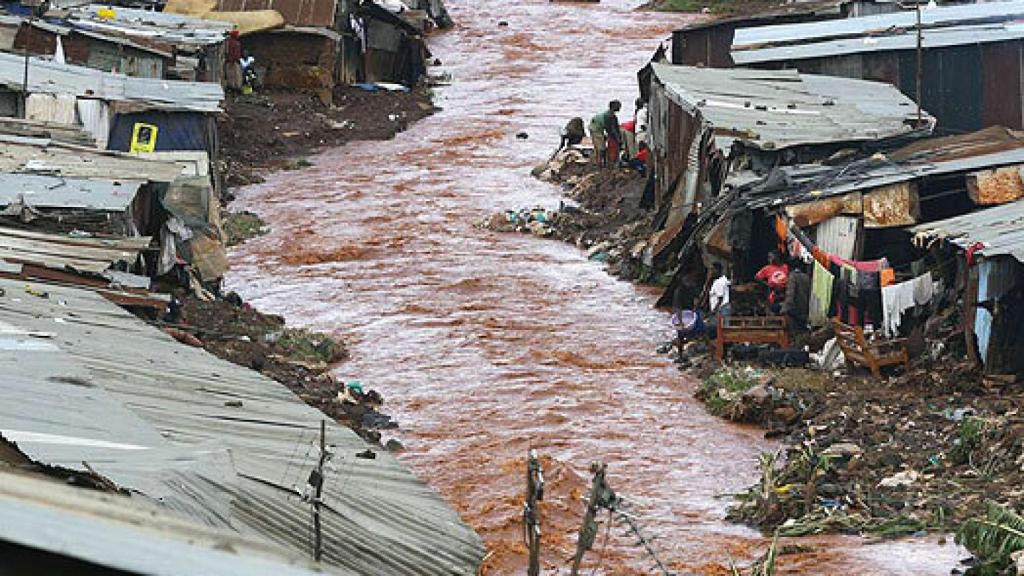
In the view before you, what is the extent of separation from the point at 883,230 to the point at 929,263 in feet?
3.66

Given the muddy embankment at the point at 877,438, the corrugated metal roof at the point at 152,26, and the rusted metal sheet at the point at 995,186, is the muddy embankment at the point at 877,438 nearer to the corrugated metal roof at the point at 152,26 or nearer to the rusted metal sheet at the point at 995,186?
the rusted metal sheet at the point at 995,186

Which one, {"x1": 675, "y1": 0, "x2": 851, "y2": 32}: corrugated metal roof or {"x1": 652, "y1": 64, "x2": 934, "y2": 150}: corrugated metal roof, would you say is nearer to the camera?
{"x1": 652, "y1": 64, "x2": 934, "y2": 150}: corrugated metal roof

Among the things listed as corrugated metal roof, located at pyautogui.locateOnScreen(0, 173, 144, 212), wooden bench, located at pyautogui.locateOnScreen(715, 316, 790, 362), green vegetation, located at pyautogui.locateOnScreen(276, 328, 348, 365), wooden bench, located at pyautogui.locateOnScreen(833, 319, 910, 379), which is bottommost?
green vegetation, located at pyautogui.locateOnScreen(276, 328, 348, 365)

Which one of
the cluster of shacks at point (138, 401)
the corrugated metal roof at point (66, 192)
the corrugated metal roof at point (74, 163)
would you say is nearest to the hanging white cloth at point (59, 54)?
the cluster of shacks at point (138, 401)

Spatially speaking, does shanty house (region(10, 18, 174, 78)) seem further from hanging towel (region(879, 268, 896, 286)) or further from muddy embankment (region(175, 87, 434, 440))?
hanging towel (region(879, 268, 896, 286))

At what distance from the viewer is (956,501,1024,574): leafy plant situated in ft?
35.6

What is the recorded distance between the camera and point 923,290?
16.3m

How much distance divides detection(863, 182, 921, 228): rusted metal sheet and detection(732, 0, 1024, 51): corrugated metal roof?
7086 mm

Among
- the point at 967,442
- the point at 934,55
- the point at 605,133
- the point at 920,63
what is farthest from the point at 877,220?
the point at 605,133

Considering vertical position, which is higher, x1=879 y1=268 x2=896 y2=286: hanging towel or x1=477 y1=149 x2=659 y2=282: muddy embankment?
x1=879 y1=268 x2=896 y2=286: hanging towel

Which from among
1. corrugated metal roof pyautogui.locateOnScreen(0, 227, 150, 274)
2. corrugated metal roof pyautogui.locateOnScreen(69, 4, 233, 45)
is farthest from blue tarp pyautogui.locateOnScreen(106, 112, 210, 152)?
corrugated metal roof pyautogui.locateOnScreen(0, 227, 150, 274)

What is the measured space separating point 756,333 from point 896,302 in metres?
1.81

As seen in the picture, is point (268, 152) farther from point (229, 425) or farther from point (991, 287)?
point (229, 425)

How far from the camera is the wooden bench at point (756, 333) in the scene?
17.6m
